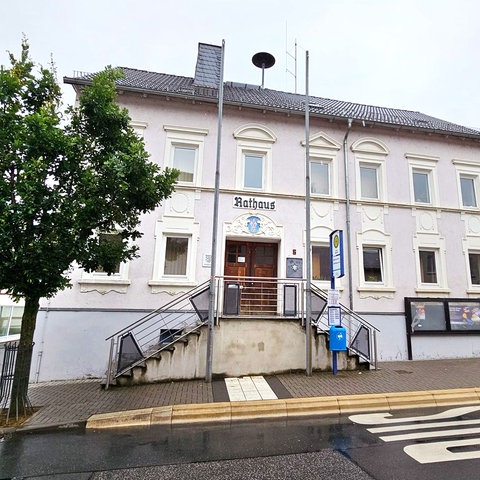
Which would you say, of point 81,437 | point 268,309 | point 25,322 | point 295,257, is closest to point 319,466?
point 81,437

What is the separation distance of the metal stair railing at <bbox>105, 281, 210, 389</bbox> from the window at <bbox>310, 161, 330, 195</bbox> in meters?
5.52

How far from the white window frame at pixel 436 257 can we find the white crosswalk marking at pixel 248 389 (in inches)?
285

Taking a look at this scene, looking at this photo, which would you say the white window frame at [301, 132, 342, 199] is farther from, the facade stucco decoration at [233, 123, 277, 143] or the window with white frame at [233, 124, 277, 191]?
the window with white frame at [233, 124, 277, 191]

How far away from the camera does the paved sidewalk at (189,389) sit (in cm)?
586

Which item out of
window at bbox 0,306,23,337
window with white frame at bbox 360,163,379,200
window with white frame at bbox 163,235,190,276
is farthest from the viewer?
window at bbox 0,306,23,337

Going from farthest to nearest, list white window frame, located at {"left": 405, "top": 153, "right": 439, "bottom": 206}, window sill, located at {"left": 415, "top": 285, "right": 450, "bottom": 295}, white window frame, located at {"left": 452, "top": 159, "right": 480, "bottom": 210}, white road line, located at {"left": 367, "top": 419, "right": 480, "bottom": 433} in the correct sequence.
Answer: white window frame, located at {"left": 452, "top": 159, "right": 480, "bottom": 210}
white window frame, located at {"left": 405, "top": 153, "right": 439, "bottom": 206}
window sill, located at {"left": 415, "top": 285, "right": 450, "bottom": 295}
white road line, located at {"left": 367, "top": 419, "right": 480, "bottom": 433}

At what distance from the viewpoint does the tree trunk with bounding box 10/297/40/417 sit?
5.64 metres

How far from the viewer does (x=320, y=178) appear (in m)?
11.6

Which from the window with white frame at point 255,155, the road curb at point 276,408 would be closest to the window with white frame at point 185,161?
the window with white frame at point 255,155

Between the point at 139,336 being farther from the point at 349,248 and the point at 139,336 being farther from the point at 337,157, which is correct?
the point at 337,157

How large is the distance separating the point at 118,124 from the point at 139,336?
5.99 meters

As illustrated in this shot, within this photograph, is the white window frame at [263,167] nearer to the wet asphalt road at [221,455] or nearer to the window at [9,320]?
the wet asphalt road at [221,455]

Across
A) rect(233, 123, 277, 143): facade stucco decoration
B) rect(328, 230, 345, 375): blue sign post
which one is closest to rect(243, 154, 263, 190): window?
rect(233, 123, 277, 143): facade stucco decoration

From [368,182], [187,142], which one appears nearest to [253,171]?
[187,142]
